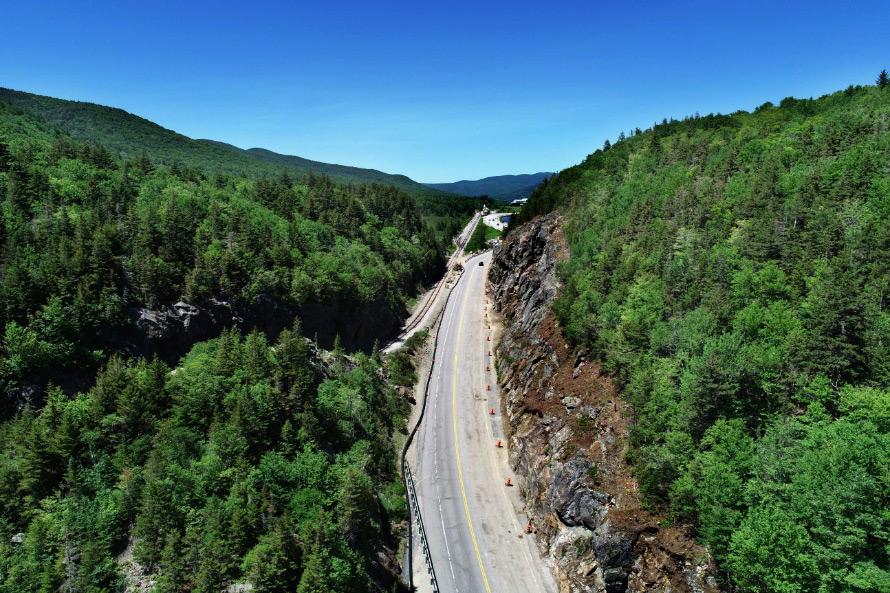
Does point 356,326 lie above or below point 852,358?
below

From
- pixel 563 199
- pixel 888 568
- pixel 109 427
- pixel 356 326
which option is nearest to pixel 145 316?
pixel 109 427

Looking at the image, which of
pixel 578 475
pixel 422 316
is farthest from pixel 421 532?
pixel 422 316

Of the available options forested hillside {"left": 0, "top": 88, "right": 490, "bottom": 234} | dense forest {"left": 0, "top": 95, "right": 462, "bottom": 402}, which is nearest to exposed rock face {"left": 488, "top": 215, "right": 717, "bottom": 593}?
dense forest {"left": 0, "top": 95, "right": 462, "bottom": 402}

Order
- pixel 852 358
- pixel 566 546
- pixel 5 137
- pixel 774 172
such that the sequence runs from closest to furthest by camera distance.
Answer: pixel 852 358, pixel 566 546, pixel 774 172, pixel 5 137

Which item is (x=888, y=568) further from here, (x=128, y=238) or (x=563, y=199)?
(x=563, y=199)

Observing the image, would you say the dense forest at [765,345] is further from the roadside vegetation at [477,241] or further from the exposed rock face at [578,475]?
the roadside vegetation at [477,241]

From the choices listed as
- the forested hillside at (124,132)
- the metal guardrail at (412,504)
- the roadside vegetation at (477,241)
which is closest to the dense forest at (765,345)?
the metal guardrail at (412,504)
